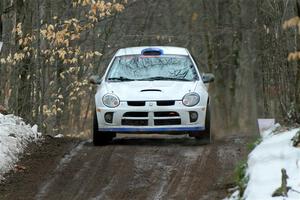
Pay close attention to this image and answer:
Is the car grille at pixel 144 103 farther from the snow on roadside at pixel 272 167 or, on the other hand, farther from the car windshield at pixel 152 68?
the snow on roadside at pixel 272 167

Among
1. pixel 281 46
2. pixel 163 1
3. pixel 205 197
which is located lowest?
pixel 205 197

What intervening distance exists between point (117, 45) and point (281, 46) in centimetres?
1629

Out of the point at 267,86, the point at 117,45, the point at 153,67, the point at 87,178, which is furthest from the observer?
the point at 117,45

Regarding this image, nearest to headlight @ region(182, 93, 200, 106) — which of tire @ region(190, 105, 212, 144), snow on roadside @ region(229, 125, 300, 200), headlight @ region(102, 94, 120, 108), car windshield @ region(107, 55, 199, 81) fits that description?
tire @ region(190, 105, 212, 144)

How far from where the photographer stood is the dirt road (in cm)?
833

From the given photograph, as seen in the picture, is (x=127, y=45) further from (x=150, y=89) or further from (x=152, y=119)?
(x=152, y=119)

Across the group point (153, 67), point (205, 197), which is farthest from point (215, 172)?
point (153, 67)

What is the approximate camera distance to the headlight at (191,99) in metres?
11.6

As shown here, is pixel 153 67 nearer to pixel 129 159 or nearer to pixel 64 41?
Result: pixel 129 159

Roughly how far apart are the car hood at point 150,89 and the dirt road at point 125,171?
848 mm

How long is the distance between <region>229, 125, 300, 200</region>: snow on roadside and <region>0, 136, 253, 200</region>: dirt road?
27.4 inches

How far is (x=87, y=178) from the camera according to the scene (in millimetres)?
9094

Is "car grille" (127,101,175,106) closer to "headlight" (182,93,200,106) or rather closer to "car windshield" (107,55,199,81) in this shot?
"headlight" (182,93,200,106)

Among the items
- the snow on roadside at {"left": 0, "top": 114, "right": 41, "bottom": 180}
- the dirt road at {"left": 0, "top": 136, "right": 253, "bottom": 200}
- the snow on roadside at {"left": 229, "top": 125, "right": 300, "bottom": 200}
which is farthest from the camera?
the snow on roadside at {"left": 0, "top": 114, "right": 41, "bottom": 180}
